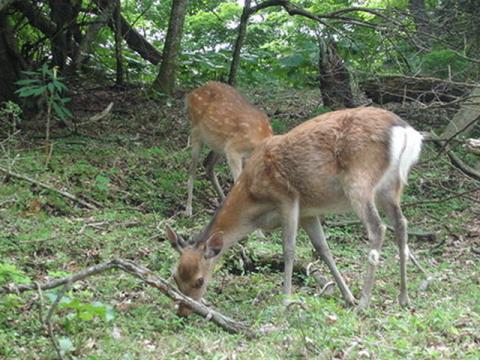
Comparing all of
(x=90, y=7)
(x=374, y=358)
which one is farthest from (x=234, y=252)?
(x=90, y=7)

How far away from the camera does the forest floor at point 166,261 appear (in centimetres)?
461

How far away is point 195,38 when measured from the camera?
18.2m

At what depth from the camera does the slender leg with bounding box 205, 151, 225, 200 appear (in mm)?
10227

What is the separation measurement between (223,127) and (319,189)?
13.6ft

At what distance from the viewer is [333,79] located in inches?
509

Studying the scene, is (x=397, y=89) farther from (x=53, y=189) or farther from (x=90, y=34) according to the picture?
(x=53, y=189)

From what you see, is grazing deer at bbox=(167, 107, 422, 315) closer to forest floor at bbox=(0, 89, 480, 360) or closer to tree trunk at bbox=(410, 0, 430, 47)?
forest floor at bbox=(0, 89, 480, 360)

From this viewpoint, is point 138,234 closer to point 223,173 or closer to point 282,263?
point 282,263

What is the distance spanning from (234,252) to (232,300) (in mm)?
1077

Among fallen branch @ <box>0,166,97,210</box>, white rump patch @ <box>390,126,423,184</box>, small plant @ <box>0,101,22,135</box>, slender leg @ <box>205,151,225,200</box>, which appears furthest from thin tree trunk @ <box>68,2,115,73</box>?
white rump patch @ <box>390,126,423,184</box>

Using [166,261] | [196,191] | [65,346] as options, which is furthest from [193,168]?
[65,346]

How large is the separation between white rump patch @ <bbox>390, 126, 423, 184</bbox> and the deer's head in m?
1.61

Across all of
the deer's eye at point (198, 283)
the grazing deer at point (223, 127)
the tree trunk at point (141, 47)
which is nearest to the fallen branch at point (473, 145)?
the deer's eye at point (198, 283)

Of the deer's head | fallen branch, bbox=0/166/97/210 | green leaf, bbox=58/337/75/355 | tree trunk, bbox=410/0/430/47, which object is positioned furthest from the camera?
tree trunk, bbox=410/0/430/47
